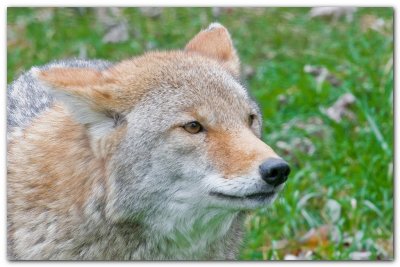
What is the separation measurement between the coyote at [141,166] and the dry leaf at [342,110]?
2213mm

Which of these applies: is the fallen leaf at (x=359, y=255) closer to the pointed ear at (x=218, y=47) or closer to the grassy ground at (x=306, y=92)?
the grassy ground at (x=306, y=92)

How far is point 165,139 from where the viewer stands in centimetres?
450

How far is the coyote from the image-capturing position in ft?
14.5

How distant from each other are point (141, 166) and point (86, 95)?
0.43 m

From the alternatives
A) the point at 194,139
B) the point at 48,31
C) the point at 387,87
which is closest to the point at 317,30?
the point at 387,87

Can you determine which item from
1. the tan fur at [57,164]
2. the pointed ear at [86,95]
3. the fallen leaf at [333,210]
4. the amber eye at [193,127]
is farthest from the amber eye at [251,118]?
the fallen leaf at [333,210]

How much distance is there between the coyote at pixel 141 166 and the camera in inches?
174

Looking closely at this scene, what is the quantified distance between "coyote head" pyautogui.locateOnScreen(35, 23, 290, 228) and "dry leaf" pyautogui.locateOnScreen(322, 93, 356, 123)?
237cm

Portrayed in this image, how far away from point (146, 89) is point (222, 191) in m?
0.66

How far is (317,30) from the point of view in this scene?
640 cm

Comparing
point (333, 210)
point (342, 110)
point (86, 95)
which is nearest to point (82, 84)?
point (86, 95)

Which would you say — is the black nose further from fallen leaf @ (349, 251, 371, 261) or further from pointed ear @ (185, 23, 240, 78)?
fallen leaf @ (349, 251, 371, 261)

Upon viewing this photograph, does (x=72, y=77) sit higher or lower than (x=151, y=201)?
higher

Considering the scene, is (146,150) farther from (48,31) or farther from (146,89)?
(48,31)
